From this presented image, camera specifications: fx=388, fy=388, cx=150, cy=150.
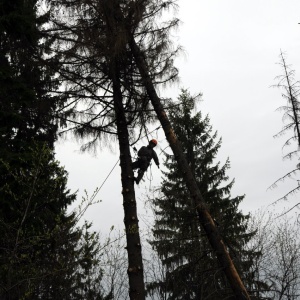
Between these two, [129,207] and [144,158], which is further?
[144,158]

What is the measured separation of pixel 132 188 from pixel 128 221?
27.3 inches

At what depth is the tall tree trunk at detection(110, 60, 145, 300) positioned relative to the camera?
7.10m

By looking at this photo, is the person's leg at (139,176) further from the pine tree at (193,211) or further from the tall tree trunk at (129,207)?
the pine tree at (193,211)

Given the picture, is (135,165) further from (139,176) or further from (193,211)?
(193,211)

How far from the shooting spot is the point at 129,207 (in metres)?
7.62

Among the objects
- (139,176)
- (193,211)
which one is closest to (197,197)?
(139,176)

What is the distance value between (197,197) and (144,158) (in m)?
1.44

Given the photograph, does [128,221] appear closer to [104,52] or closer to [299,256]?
[104,52]

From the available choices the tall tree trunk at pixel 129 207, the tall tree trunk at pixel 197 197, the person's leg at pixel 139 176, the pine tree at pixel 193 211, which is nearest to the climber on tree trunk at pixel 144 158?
the person's leg at pixel 139 176

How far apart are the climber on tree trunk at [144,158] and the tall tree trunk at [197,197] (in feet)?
1.63

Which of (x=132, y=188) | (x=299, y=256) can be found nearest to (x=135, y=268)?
(x=132, y=188)

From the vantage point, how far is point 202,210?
799cm

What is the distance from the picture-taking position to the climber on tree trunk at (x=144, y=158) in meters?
8.40

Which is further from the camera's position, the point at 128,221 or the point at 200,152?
the point at 200,152
